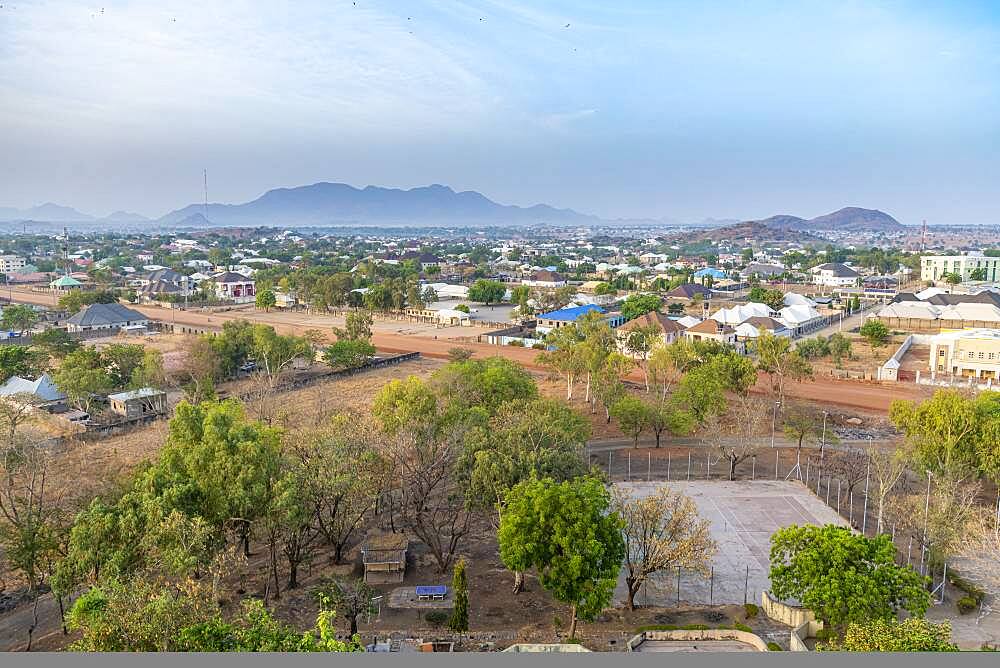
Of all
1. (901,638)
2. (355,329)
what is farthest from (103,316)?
(901,638)

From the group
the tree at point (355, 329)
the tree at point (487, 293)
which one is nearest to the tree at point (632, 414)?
the tree at point (355, 329)

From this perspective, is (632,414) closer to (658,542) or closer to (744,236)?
(658,542)

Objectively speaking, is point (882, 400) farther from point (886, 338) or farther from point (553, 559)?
point (553, 559)

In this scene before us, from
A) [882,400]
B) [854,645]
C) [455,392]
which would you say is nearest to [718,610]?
[854,645]

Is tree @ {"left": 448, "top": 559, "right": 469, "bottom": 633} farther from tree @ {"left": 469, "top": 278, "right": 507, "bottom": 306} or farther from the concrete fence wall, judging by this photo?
tree @ {"left": 469, "top": 278, "right": 507, "bottom": 306}

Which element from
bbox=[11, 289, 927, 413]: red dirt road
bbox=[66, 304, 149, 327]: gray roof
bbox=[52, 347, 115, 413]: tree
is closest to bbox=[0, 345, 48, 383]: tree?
bbox=[52, 347, 115, 413]: tree

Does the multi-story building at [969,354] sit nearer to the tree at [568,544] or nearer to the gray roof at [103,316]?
the tree at [568,544]

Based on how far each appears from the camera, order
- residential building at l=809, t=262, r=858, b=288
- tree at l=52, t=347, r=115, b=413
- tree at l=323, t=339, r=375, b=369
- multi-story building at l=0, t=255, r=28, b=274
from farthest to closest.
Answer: multi-story building at l=0, t=255, r=28, b=274
residential building at l=809, t=262, r=858, b=288
tree at l=323, t=339, r=375, b=369
tree at l=52, t=347, r=115, b=413
